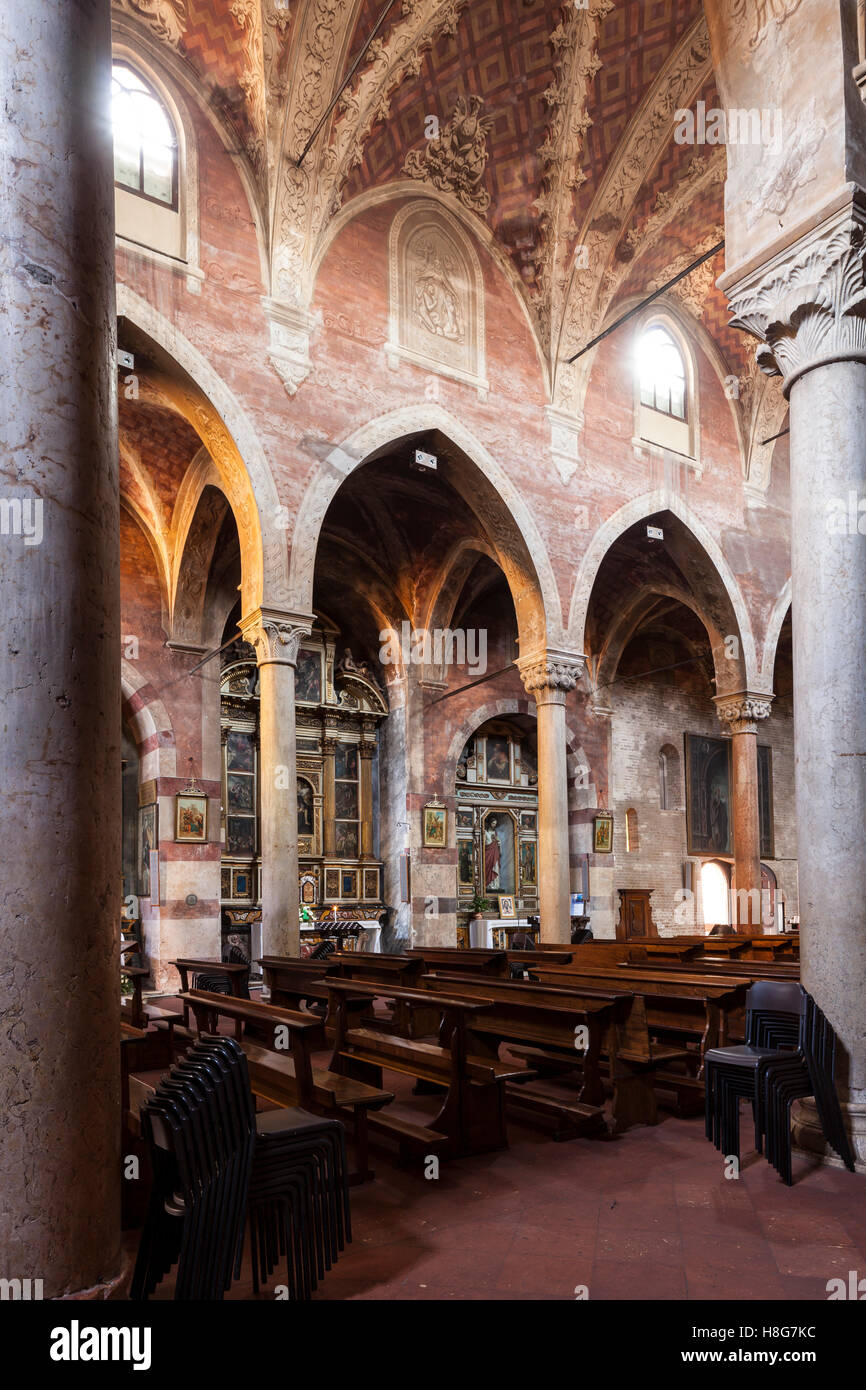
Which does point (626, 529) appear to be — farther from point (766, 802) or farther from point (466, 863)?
A: point (766, 802)

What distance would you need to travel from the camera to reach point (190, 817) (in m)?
15.9

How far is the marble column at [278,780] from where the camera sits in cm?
1162

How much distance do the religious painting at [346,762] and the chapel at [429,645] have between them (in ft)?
0.34

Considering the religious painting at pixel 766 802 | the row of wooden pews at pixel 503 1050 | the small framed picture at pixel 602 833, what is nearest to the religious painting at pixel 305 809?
the small framed picture at pixel 602 833

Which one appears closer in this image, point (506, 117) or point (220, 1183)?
point (220, 1183)

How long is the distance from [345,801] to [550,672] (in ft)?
20.6

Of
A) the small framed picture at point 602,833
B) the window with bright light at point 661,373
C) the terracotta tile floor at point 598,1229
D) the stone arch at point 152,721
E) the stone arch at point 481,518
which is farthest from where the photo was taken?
the small framed picture at point 602,833

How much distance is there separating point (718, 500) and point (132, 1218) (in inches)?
666

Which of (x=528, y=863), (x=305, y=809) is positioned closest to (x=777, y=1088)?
(x=305, y=809)

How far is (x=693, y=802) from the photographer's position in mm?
24594

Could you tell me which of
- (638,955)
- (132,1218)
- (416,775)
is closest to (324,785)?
(416,775)

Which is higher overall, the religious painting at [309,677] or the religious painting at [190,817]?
the religious painting at [309,677]

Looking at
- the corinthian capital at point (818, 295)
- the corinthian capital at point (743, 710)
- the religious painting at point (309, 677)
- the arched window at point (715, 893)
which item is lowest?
the arched window at point (715, 893)

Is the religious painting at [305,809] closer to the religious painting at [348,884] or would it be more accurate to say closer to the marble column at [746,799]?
the religious painting at [348,884]
